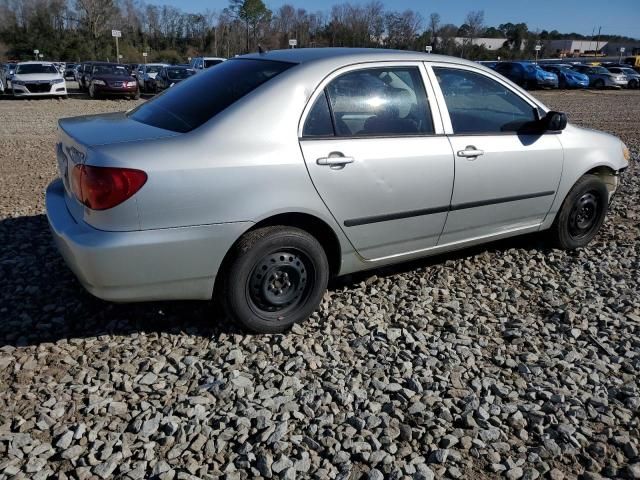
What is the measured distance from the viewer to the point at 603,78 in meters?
35.1

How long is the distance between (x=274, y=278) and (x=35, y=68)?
74.7 ft

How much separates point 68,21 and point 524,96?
77942mm

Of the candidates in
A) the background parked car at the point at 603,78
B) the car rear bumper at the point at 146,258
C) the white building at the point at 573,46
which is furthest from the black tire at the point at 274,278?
the white building at the point at 573,46

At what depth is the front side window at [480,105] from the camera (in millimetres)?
3930

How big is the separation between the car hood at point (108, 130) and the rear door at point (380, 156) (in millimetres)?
877

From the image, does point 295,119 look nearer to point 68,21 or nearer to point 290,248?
point 290,248

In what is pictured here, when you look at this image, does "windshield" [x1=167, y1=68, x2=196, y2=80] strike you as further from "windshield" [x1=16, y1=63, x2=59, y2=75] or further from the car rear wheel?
"windshield" [x1=16, y1=63, x2=59, y2=75]

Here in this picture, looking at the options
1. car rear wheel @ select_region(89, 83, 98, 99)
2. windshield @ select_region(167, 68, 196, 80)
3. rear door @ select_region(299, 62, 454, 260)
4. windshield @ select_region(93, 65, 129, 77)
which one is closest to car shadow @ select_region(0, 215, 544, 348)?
rear door @ select_region(299, 62, 454, 260)

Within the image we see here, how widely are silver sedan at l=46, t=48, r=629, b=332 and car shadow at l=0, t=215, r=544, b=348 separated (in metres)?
0.45

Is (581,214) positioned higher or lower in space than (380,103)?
lower

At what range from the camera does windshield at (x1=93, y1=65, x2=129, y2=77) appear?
23016 mm

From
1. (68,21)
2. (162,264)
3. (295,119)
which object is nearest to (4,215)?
(162,264)

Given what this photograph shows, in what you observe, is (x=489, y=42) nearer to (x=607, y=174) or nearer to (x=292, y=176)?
(x=607, y=174)

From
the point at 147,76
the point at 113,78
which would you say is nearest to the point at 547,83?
the point at 147,76
